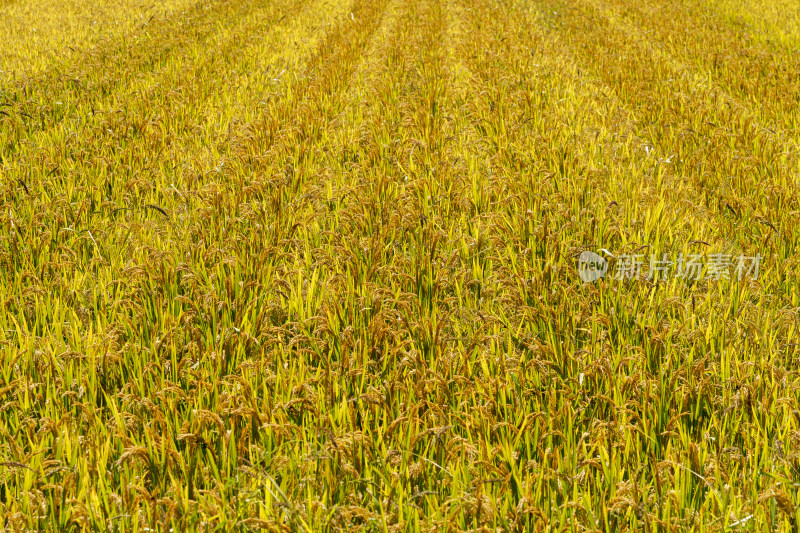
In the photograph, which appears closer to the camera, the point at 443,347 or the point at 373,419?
the point at 373,419

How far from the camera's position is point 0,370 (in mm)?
2412

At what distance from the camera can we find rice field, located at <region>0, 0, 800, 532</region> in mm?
1879

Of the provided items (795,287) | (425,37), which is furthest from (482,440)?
(425,37)

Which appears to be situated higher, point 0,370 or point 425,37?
point 425,37

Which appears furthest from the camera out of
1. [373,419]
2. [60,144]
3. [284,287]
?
[60,144]

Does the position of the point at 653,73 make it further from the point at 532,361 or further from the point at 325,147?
the point at 532,361

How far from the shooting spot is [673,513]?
6.09 ft

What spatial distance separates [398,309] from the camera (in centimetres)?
292

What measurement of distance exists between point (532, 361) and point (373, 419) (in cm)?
56

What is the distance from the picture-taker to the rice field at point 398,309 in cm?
188

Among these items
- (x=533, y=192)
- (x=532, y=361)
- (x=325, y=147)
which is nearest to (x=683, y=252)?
(x=533, y=192)

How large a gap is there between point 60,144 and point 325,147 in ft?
5.94

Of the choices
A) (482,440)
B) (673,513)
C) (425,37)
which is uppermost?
(425,37)

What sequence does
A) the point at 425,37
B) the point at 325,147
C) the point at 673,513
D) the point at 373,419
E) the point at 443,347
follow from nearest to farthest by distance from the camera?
the point at 673,513, the point at 373,419, the point at 443,347, the point at 325,147, the point at 425,37
